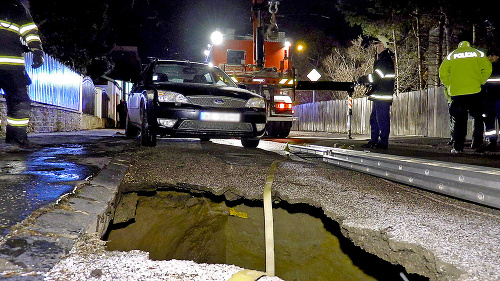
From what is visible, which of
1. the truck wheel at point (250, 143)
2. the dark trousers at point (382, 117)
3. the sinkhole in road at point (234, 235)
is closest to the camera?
the sinkhole in road at point (234, 235)

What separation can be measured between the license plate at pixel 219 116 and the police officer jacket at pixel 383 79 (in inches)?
100

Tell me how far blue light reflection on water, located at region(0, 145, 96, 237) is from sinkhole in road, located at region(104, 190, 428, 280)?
0.49m

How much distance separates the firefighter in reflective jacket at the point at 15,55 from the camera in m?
4.84

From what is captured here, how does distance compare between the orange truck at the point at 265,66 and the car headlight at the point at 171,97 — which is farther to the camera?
the orange truck at the point at 265,66

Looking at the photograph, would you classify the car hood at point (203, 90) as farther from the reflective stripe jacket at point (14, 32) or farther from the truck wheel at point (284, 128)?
the truck wheel at point (284, 128)

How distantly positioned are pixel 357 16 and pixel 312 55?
23278 mm

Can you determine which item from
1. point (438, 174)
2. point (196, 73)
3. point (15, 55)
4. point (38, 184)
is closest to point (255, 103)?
point (196, 73)

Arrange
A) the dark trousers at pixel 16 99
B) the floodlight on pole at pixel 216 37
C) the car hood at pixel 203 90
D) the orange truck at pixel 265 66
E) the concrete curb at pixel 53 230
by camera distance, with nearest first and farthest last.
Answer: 1. the concrete curb at pixel 53 230
2. the dark trousers at pixel 16 99
3. the car hood at pixel 203 90
4. the orange truck at pixel 265 66
5. the floodlight on pole at pixel 216 37

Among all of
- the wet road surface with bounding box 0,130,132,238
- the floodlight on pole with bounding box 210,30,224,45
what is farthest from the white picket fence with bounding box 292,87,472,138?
the wet road surface with bounding box 0,130,132,238

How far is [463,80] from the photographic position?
5.96 m

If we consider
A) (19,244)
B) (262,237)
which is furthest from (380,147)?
(19,244)

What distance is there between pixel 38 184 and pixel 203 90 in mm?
3348

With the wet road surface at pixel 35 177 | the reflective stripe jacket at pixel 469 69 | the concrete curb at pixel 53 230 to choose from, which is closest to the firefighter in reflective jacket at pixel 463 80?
the reflective stripe jacket at pixel 469 69

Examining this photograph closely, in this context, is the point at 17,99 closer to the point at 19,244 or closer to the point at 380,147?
the point at 19,244
